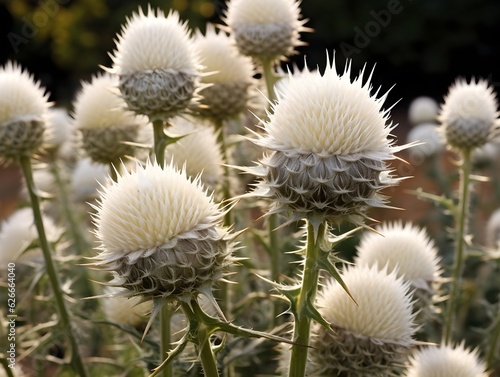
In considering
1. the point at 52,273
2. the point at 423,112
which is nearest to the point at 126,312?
the point at 52,273

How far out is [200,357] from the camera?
1760mm

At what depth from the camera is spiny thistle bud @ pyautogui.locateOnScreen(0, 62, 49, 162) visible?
8.61 feet

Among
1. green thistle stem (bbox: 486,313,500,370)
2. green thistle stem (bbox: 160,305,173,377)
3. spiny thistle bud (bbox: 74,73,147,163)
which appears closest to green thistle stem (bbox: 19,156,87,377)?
spiny thistle bud (bbox: 74,73,147,163)

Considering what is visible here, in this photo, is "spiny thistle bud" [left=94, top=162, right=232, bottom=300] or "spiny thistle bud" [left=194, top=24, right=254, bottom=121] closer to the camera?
"spiny thistle bud" [left=94, top=162, right=232, bottom=300]

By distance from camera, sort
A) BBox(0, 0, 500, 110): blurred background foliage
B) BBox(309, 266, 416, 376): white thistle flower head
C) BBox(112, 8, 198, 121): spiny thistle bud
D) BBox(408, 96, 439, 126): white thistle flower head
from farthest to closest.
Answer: BBox(0, 0, 500, 110): blurred background foliage < BBox(408, 96, 439, 126): white thistle flower head < BBox(112, 8, 198, 121): spiny thistle bud < BBox(309, 266, 416, 376): white thistle flower head

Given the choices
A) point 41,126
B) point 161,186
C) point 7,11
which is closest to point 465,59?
point 7,11

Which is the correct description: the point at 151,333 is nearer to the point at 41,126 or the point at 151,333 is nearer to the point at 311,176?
the point at 41,126

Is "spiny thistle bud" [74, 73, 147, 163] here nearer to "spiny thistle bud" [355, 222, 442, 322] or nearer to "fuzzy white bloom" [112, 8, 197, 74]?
"fuzzy white bloom" [112, 8, 197, 74]

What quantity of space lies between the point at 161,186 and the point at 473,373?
49.1 inches

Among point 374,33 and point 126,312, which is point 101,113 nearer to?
point 126,312

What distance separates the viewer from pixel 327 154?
5.40ft

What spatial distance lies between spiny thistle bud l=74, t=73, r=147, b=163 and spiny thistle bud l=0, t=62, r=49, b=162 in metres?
0.17

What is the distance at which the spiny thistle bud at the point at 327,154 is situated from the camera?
1.64 m

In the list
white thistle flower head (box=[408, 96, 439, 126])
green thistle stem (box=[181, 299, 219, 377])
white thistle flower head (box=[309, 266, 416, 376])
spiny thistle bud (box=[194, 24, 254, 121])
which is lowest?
green thistle stem (box=[181, 299, 219, 377])
